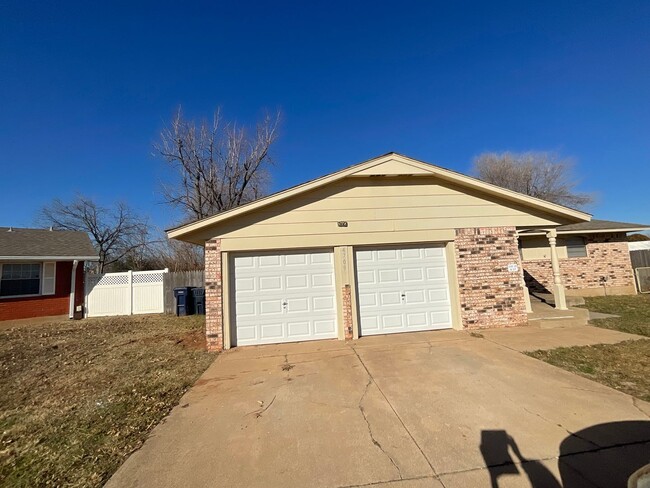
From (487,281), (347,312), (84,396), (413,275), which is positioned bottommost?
(84,396)

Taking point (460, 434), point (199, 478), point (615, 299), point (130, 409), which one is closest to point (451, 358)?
point (460, 434)

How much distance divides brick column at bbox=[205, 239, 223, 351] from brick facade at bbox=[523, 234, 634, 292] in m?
14.5

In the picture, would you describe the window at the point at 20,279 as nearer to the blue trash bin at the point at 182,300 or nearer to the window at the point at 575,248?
the blue trash bin at the point at 182,300

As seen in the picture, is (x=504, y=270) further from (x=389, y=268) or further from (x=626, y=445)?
(x=626, y=445)

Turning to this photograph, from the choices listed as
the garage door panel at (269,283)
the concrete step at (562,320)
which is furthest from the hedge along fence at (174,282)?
the concrete step at (562,320)

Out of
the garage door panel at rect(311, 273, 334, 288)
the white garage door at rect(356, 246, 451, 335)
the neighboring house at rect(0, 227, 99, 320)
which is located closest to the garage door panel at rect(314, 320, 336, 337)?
the white garage door at rect(356, 246, 451, 335)

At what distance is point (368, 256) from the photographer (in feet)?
25.8

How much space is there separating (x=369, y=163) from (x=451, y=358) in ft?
15.5

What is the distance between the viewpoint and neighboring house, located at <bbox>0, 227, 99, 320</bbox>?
13.1 metres

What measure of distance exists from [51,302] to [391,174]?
15556 millimetres

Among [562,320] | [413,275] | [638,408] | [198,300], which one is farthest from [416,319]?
[198,300]

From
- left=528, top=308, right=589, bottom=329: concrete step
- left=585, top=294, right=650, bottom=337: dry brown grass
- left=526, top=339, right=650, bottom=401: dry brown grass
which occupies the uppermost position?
left=528, top=308, right=589, bottom=329: concrete step

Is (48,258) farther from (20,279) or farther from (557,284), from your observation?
(557,284)

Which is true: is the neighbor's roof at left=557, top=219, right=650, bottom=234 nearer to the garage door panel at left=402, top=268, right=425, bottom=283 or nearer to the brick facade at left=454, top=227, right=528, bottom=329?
the brick facade at left=454, top=227, right=528, bottom=329
